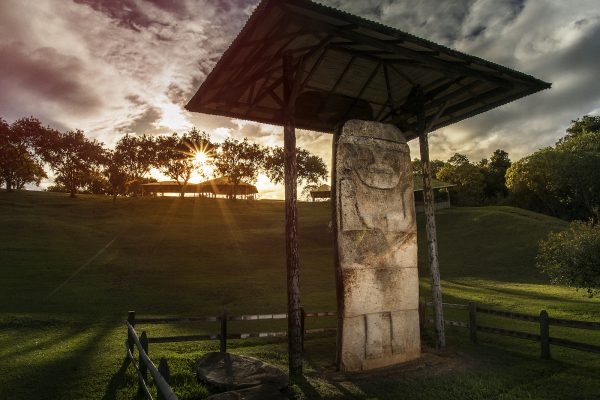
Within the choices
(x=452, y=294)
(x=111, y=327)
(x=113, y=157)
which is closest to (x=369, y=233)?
(x=111, y=327)

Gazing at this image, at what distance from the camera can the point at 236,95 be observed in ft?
32.9

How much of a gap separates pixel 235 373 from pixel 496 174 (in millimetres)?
71995

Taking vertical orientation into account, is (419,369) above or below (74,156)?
below

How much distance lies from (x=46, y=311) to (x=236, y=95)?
1300 cm

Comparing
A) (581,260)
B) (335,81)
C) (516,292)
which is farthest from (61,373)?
(516,292)

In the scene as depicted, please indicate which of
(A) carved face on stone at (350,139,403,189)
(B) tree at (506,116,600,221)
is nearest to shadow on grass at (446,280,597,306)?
(A) carved face on stone at (350,139,403,189)

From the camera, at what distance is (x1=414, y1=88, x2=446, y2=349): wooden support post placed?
380 inches

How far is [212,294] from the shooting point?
2095cm

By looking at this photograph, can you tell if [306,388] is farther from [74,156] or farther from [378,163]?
[74,156]

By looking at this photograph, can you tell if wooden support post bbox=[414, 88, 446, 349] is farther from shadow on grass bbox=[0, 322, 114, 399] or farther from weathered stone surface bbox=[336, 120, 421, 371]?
shadow on grass bbox=[0, 322, 114, 399]

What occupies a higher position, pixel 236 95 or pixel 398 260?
pixel 236 95

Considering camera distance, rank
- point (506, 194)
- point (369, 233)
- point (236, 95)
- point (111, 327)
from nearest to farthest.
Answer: point (369, 233) → point (236, 95) → point (111, 327) → point (506, 194)

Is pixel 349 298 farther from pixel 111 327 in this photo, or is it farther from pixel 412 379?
pixel 111 327

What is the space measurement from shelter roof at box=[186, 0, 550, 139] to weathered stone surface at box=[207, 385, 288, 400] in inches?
226
